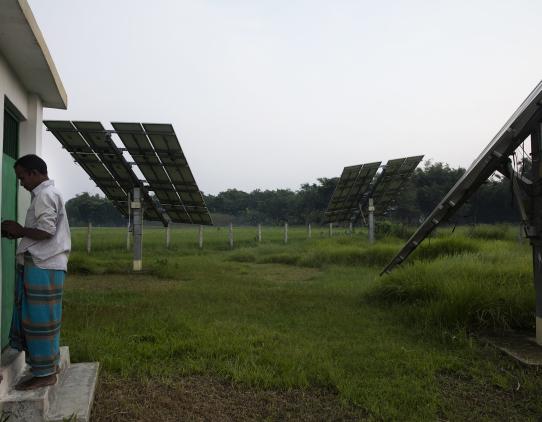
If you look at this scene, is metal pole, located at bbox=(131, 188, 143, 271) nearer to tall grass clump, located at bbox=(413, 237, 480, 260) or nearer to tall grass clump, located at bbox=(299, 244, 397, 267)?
tall grass clump, located at bbox=(299, 244, 397, 267)

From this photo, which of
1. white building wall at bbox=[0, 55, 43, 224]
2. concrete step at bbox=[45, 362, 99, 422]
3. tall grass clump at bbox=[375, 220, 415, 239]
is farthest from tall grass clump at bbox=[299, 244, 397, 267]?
white building wall at bbox=[0, 55, 43, 224]

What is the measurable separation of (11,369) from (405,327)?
13.4ft

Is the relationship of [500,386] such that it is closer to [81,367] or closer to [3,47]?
[81,367]

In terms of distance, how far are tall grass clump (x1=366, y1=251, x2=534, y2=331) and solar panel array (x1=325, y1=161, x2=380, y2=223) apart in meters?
9.06

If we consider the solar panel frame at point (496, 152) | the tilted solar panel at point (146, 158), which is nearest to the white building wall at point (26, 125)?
the solar panel frame at point (496, 152)

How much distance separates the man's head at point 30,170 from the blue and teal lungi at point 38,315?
49cm

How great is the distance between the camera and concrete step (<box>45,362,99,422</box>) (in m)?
2.74

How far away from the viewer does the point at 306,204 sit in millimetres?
60156

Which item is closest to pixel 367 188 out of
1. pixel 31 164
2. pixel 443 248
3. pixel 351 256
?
pixel 351 256

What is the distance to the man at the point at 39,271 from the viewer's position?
2.74 metres

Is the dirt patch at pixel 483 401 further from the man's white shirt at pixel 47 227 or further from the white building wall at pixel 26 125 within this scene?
the white building wall at pixel 26 125

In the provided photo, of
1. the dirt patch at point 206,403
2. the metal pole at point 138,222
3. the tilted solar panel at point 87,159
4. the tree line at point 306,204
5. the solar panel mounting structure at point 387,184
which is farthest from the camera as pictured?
the tree line at point 306,204

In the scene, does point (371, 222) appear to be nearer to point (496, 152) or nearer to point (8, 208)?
point (496, 152)

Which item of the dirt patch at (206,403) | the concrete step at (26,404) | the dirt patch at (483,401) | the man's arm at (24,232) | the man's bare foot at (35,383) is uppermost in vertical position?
the man's arm at (24,232)
